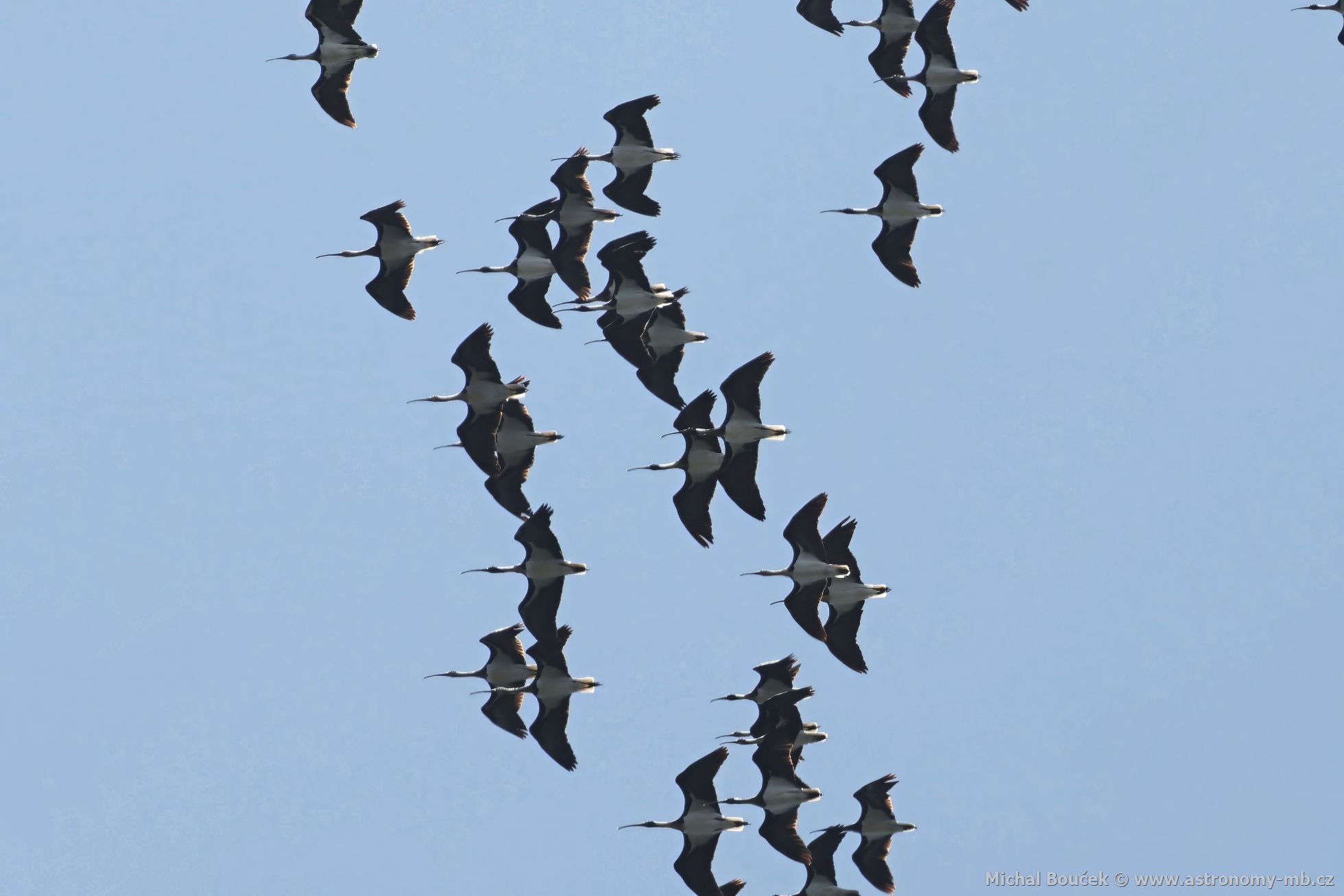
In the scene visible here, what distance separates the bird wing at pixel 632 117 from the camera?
66.4 meters

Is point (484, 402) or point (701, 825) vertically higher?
point (484, 402)

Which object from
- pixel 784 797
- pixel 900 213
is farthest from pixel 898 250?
pixel 784 797

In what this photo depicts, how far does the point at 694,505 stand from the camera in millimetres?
63438

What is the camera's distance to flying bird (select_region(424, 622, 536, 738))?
67062 mm

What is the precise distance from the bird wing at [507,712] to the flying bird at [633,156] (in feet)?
43.5

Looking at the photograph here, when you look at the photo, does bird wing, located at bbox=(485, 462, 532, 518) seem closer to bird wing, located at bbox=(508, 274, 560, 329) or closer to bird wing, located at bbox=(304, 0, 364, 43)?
bird wing, located at bbox=(508, 274, 560, 329)

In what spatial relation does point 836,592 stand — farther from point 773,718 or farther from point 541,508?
point 541,508

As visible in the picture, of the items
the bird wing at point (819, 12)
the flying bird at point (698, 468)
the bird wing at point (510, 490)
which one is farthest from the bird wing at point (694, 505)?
the bird wing at point (819, 12)

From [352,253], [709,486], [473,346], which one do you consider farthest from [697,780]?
[352,253]

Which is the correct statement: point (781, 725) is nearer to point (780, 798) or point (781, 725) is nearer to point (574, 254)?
point (780, 798)

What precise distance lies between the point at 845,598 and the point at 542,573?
7.68 m

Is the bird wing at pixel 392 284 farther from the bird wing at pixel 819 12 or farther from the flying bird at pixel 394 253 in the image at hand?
the bird wing at pixel 819 12

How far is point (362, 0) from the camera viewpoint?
64.1 m

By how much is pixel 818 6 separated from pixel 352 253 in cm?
1403
